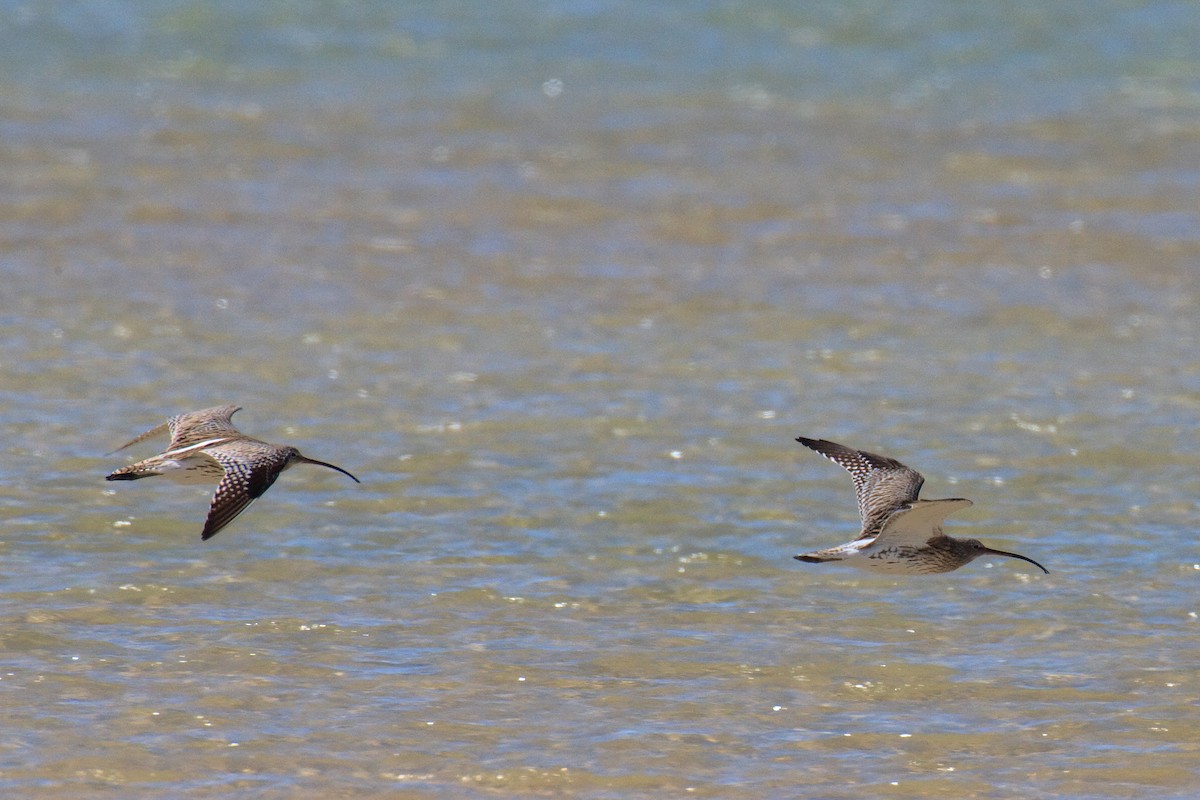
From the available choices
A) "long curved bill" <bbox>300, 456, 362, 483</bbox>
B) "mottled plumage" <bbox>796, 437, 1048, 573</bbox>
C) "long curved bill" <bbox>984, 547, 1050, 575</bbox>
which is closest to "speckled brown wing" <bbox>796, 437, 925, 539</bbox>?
"mottled plumage" <bbox>796, 437, 1048, 573</bbox>

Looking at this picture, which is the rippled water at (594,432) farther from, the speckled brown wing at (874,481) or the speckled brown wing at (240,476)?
the speckled brown wing at (240,476)

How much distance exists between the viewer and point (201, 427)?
23.4 feet

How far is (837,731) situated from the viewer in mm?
5582

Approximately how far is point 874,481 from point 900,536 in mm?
459

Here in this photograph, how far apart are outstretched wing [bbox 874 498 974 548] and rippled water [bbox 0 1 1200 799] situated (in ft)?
0.89

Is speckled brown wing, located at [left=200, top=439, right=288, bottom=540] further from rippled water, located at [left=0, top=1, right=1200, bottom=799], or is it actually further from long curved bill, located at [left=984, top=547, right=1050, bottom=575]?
long curved bill, located at [left=984, top=547, right=1050, bottom=575]

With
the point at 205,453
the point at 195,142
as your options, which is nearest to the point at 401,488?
the point at 205,453

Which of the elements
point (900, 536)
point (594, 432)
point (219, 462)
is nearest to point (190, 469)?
point (219, 462)

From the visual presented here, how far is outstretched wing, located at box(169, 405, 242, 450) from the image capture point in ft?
22.9

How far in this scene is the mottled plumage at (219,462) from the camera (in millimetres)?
5930

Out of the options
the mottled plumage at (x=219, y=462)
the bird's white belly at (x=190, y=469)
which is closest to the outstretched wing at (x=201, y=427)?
the mottled plumage at (x=219, y=462)

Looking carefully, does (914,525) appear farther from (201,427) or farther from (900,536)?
(201,427)

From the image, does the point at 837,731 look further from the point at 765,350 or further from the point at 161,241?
the point at 161,241

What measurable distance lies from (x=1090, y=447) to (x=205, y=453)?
145 inches
